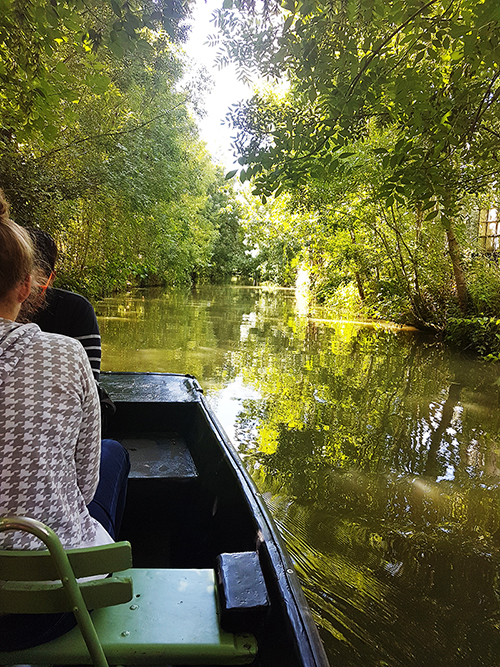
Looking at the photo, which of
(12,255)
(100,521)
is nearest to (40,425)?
(12,255)

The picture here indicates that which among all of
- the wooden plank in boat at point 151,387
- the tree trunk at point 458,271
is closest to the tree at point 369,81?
the wooden plank in boat at point 151,387

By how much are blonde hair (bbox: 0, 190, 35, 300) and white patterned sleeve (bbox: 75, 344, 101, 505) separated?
0.68 ft

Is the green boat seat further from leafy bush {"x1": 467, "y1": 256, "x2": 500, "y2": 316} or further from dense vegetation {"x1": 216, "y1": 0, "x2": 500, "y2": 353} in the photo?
leafy bush {"x1": 467, "y1": 256, "x2": 500, "y2": 316}

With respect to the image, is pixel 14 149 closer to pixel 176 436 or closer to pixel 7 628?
pixel 176 436

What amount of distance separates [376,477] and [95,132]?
739 centimetres

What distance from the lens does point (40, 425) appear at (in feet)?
3.33

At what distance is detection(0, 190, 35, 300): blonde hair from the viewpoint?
1.03 meters

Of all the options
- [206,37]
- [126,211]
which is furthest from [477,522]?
[126,211]

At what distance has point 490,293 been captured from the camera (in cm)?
884

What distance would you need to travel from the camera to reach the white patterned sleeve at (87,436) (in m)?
1.11

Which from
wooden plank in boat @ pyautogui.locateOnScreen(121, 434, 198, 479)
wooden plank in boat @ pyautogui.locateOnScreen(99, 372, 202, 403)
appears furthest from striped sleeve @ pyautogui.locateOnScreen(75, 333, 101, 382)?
wooden plank in boat @ pyautogui.locateOnScreen(99, 372, 202, 403)

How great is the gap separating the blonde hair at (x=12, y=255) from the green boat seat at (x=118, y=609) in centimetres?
50

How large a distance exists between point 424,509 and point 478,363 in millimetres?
5868

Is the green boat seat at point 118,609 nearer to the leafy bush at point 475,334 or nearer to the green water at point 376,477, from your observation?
the green water at point 376,477
